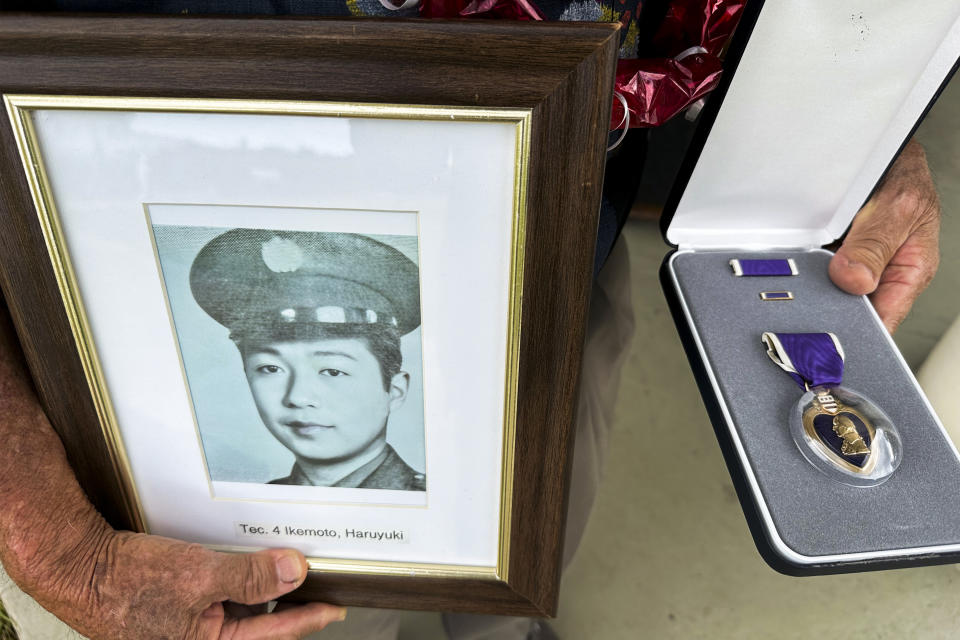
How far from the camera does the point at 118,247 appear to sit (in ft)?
1.42

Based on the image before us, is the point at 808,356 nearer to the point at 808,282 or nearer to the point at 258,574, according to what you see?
the point at 808,282

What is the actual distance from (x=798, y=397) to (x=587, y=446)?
0.90 feet

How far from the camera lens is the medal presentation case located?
1.55 feet

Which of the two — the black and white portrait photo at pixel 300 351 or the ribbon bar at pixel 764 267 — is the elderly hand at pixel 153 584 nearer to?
the black and white portrait photo at pixel 300 351

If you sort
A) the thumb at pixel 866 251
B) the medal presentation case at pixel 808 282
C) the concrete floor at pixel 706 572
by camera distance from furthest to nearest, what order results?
the concrete floor at pixel 706 572
the thumb at pixel 866 251
the medal presentation case at pixel 808 282

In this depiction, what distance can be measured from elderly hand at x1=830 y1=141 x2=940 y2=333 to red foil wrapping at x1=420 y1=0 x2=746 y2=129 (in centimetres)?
22

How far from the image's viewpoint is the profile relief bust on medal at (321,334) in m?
0.43

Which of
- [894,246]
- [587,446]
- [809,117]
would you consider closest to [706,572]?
[587,446]

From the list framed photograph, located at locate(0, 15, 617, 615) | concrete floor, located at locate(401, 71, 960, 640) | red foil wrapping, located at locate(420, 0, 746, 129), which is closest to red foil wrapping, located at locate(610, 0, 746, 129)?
red foil wrapping, located at locate(420, 0, 746, 129)

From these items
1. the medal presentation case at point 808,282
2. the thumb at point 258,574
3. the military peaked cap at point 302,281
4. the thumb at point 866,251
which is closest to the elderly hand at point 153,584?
the thumb at point 258,574

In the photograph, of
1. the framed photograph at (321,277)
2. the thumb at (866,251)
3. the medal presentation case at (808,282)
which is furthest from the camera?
the thumb at (866,251)

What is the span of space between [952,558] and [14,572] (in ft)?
2.22

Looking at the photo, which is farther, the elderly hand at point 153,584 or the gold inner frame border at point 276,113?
the elderly hand at point 153,584

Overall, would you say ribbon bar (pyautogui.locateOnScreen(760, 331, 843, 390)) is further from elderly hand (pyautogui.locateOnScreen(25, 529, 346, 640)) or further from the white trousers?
elderly hand (pyautogui.locateOnScreen(25, 529, 346, 640))
